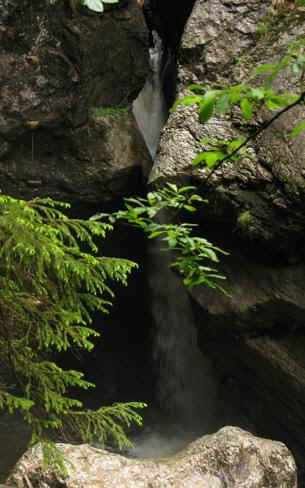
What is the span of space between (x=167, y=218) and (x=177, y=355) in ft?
8.78

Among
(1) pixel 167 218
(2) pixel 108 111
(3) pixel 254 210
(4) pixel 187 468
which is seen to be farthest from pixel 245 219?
(2) pixel 108 111

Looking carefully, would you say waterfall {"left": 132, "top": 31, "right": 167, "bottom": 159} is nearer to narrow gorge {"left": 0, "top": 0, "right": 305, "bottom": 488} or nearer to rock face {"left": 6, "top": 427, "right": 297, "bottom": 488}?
narrow gorge {"left": 0, "top": 0, "right": 305, "bottom": 488}

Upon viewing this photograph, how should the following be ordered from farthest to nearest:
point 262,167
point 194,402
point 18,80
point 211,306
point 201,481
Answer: point 194,402 < point 18,80 < point 211,306 < point 262,167 < point 201,481

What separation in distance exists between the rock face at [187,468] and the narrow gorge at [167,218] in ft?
0.04

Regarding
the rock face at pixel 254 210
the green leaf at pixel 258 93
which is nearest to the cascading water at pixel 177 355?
the rock face at pixel 254 210

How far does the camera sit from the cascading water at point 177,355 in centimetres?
691

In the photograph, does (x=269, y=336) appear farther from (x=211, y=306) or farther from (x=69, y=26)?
(x=69, y=26)

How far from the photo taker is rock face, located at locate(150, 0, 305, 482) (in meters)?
4.61

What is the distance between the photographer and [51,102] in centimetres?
586

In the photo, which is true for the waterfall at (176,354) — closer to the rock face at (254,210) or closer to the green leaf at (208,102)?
the rock face at (254,210)

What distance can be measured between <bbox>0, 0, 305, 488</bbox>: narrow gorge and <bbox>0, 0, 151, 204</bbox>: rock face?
2 centimetres

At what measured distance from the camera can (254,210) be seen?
4652mm

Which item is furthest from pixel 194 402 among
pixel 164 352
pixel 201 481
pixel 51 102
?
pixel 51 102

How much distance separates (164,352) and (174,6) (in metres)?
6.14
